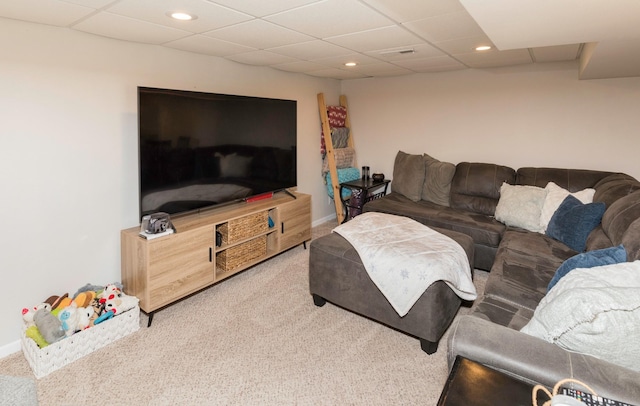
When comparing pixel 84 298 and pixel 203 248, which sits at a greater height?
pixel 203 248

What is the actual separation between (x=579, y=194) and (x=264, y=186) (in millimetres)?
3027

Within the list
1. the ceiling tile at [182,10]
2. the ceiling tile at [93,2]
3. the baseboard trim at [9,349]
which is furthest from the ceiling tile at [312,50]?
the baseboard trim at [9,349]

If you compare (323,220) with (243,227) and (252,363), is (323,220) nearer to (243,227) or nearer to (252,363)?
(243,227)

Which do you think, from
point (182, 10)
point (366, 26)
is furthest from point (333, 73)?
point (182, 10)

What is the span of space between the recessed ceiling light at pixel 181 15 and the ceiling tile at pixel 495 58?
2.41 meters

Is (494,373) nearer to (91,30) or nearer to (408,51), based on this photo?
(408,51)

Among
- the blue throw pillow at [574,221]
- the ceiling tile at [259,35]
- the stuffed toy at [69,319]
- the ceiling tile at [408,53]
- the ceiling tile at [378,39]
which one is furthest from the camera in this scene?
the ceiling tile at [408,53]

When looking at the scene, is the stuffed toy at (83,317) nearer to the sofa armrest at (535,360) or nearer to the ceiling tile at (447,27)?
the sofa armrest at (535,360)

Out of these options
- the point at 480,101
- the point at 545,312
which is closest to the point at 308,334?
the point at 545,312

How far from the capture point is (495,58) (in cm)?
339

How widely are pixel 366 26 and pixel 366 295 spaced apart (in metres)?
1.84

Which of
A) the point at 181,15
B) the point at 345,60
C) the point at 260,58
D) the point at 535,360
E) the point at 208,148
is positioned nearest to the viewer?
the point at 535,360

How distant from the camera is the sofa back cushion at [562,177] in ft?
11.0

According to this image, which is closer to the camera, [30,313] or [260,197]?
[30,313]
